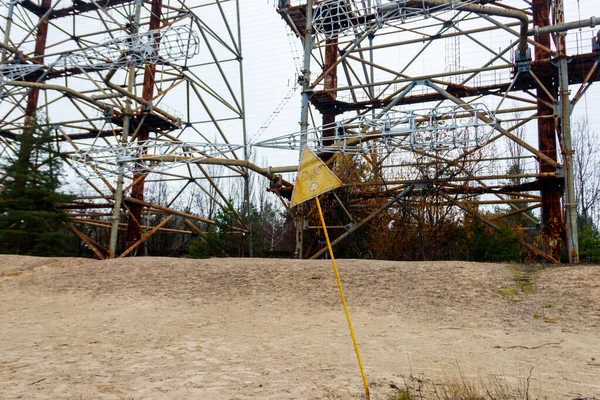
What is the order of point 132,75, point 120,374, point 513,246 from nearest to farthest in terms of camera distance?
point 120,374
point 513,246
point 132,75

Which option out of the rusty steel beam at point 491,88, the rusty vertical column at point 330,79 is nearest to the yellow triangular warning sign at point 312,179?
the rusty steel beam at point 491,88

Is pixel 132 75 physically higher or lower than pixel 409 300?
higher

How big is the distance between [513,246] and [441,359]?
970 centimetres

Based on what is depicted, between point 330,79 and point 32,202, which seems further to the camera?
point 330,79

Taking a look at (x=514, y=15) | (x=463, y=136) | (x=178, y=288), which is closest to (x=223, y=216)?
(x=178, y=288)

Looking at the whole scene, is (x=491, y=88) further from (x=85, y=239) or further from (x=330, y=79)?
(x=85, y=239)

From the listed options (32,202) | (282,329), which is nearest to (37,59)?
(32,202)

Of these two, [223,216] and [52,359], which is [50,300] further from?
[223,216]

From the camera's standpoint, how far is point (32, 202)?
17.7 metres

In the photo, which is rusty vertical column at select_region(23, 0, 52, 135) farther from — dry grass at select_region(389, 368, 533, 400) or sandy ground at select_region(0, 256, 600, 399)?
dry grass at select_region(389, 368, 533, 400)

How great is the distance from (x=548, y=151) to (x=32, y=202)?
17.3m

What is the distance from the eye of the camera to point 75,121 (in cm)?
1988

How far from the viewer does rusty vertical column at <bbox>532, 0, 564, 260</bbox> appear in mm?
15148

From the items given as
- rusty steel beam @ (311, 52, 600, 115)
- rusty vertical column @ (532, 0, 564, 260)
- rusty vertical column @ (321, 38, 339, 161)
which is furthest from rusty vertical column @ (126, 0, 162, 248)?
rusty vertical column @ (532, 0, 564, 260)
